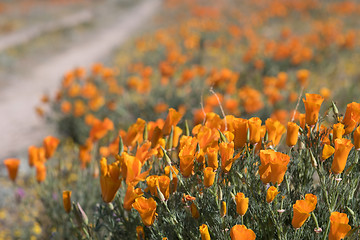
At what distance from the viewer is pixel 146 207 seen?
1.04 m

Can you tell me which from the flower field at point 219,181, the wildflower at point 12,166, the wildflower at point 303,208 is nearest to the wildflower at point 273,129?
the flower field at point 219,181

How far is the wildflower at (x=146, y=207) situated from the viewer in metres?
1.03

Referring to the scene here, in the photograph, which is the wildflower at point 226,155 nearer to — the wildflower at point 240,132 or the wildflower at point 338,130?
the wildflower at point 240,132

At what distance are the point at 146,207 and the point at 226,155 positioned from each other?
30 cm

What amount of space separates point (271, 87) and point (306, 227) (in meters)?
2.61

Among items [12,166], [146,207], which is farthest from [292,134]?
[12,166]

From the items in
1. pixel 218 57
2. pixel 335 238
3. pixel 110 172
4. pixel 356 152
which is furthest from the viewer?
pixel 218 57

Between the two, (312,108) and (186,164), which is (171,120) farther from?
(312,108)

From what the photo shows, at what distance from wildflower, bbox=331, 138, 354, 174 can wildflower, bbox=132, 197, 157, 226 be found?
572mm

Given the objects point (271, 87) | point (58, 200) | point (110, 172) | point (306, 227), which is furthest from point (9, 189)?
point (306, 227)

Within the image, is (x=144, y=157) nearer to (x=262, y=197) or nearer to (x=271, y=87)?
(x=262, y=197)

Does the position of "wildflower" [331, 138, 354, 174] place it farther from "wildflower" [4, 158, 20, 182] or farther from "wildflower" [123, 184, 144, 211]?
"wildflower" [4, 158, 20, 182]

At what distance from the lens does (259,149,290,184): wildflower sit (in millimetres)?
984

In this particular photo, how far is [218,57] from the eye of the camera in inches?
295
